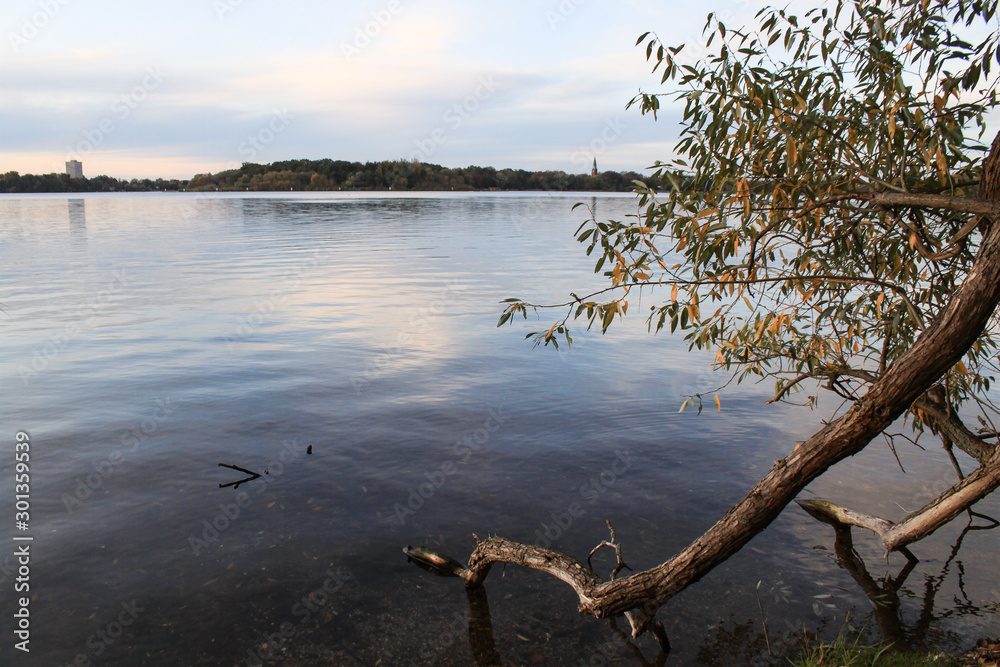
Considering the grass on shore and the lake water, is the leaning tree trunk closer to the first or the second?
the lake water

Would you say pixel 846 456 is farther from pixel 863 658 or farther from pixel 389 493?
pixel 389 493

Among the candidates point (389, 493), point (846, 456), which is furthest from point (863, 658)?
point (389, 493)

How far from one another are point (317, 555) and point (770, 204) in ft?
15.5

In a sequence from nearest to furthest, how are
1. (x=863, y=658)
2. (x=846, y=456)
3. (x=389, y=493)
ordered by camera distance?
1. (x=846, y=456)
2. (x=863, y=658)
3. (x=389, y=493)

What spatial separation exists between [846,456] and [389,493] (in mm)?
4697

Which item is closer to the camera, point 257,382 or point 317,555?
point 317,555

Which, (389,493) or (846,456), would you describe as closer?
(846,456)

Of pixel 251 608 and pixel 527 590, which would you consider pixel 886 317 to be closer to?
pixel 527 590

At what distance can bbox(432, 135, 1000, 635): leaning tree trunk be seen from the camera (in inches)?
148

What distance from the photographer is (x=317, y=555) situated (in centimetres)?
618

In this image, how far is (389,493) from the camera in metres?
7.39

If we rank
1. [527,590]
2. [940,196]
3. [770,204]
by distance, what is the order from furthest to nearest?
1. [527,590]
2. [770,204]
3. [940,196]

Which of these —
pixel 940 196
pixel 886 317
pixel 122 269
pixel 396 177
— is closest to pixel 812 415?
pixel 886 317

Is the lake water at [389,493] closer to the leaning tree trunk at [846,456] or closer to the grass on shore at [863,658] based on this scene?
the grass on shore at [863,658]
